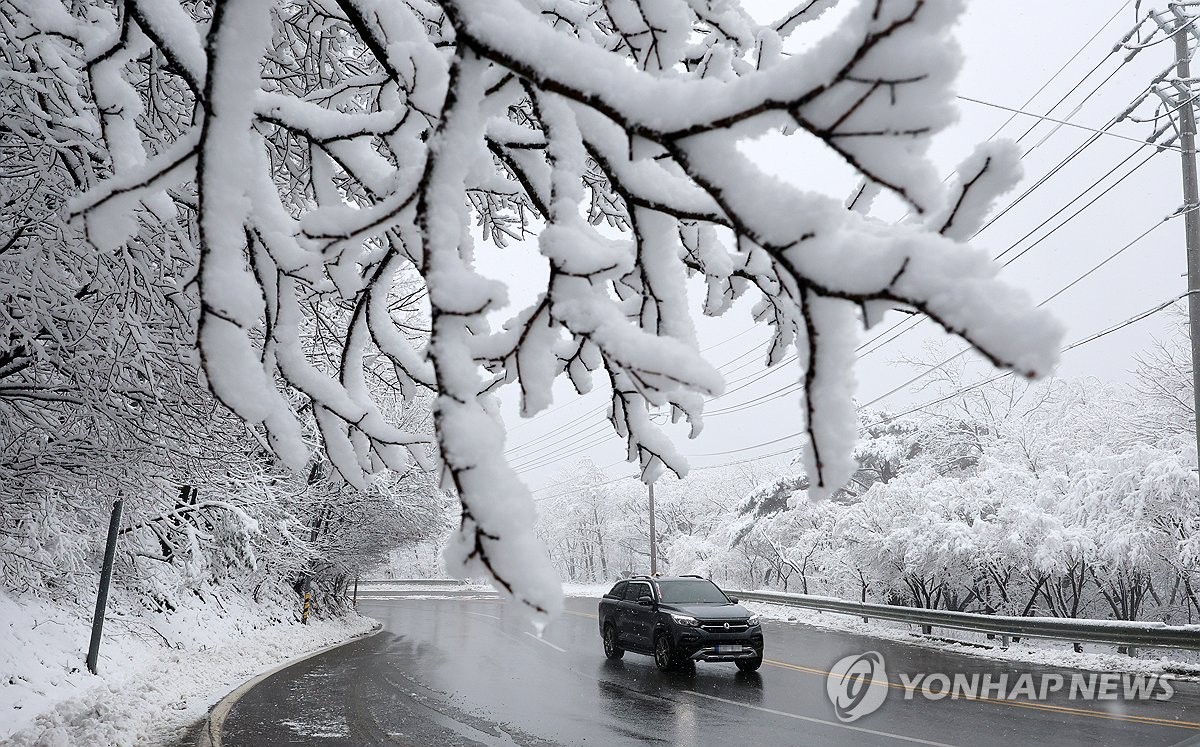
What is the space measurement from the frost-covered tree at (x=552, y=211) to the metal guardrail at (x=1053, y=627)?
13.4 meters

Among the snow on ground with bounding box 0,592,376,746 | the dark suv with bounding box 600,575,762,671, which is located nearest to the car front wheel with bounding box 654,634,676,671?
the dark suv with bounding box 600,575,762,671

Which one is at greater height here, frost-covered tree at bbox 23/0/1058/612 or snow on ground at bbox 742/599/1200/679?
frost-covered tree at bbox 23/0/1058/612

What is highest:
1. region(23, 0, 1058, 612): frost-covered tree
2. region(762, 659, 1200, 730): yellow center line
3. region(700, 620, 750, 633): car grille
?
region(23, 0, 1058, 612): frost-covered tree

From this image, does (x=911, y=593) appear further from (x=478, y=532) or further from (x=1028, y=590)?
(x=478, y=532)

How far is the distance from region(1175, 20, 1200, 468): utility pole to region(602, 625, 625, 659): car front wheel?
9786 mm

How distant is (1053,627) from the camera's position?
1402 centimetres

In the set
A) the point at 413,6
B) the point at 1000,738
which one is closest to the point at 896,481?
the point at 1000,738

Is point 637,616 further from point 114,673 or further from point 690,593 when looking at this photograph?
point 114,673

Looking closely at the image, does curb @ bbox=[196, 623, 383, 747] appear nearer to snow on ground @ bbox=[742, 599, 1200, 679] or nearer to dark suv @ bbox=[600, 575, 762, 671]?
dark suv @ bbox=[600, 575, 762, 671]

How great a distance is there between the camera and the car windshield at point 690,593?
13.8 meters
